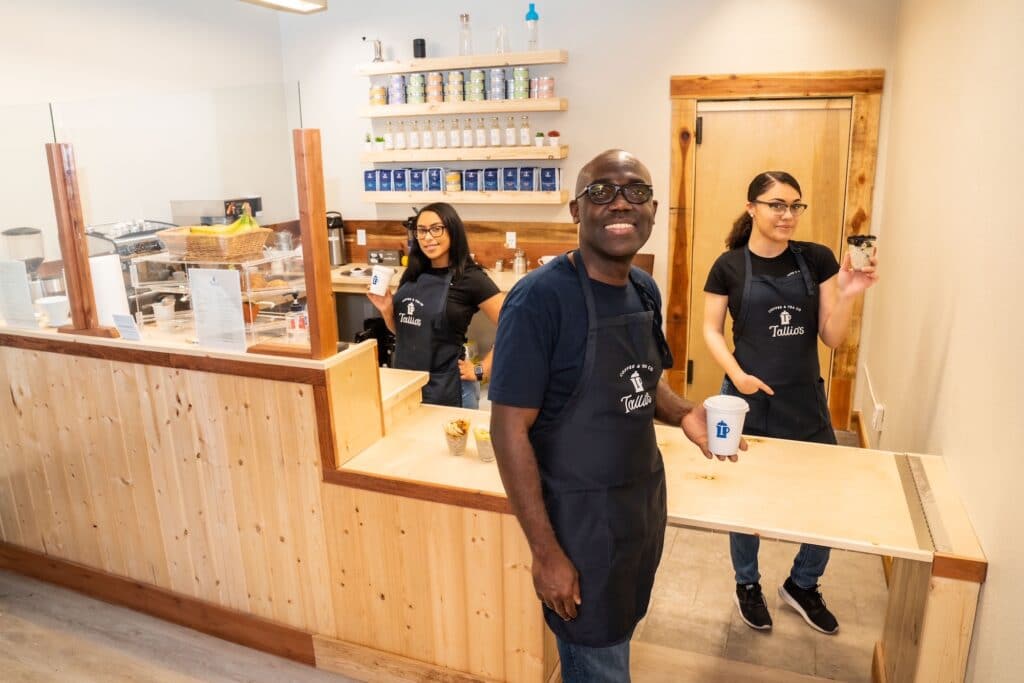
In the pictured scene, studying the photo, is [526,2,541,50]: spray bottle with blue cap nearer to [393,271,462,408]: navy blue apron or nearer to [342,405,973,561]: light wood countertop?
[393,271,462,408]: navy blue apron

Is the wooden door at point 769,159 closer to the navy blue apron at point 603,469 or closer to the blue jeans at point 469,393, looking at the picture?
the blue jeans at point 469,393

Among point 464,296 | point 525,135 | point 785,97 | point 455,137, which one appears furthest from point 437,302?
point 785,97

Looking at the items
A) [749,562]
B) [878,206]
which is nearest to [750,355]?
[749,562]

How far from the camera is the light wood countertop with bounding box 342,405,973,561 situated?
179cm

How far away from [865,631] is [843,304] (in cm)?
122

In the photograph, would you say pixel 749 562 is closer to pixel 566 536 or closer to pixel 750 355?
pixel 750 355

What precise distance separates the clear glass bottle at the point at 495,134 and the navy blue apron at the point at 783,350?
2.84 m

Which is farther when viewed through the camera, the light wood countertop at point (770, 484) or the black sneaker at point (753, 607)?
the black sneaker at point (753, 607)

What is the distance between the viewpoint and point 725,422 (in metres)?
1.73

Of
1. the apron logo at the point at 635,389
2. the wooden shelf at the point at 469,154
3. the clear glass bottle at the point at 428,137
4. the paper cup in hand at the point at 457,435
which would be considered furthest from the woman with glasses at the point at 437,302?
the clear glass bottle at the point at 428,137

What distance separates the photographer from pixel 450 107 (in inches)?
197

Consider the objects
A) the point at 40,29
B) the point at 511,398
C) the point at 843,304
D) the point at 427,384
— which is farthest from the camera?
the point at 40,29

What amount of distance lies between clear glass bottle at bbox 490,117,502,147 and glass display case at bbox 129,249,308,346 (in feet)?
9.44

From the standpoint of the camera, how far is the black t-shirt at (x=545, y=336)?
4.74 feet
